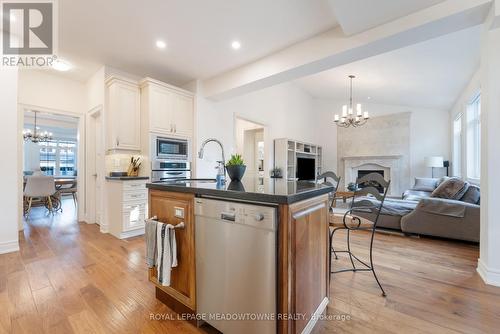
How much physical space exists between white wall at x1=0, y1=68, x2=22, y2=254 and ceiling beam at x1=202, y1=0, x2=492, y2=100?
2.74 m

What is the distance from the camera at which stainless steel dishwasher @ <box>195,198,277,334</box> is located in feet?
3.65

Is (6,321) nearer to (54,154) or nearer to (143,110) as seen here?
(143,110)

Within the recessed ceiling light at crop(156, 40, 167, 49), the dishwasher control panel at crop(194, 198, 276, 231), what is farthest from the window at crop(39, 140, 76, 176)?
the dishwasher control panel at crop(194, 198, 276, 231)

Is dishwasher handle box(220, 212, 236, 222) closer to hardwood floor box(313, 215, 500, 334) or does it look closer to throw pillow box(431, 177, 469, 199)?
hardwood floor box(313, 215, 500, 334)

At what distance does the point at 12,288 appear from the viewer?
1915 mm

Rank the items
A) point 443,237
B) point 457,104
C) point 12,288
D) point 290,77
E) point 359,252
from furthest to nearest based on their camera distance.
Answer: point 457,104 < point 290,77 < point 443,237 < point 359,252 < point 12,288

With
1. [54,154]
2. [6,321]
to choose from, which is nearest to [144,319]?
[6,321]

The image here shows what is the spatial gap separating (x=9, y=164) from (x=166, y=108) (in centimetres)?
215

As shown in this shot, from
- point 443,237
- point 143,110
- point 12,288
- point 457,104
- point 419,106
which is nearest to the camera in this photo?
point 12,288

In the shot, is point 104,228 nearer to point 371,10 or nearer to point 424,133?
point 371,10

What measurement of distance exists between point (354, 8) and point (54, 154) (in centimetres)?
1163

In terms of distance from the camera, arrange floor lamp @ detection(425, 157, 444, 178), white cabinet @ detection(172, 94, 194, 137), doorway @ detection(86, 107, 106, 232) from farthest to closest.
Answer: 1. floor lamp @ detection(425, 157, 444, 178)
2. doorway @ detection(86, 107, 106, 232)
3. white cabinet @ detection(172, 94, 194, 137)

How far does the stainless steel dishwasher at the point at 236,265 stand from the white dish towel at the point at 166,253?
0.65 ft

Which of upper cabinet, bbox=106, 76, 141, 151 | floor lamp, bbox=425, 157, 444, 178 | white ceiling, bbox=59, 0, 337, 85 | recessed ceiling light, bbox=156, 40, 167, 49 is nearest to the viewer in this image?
white ceiling, bbox=59, 0, 337, 85
